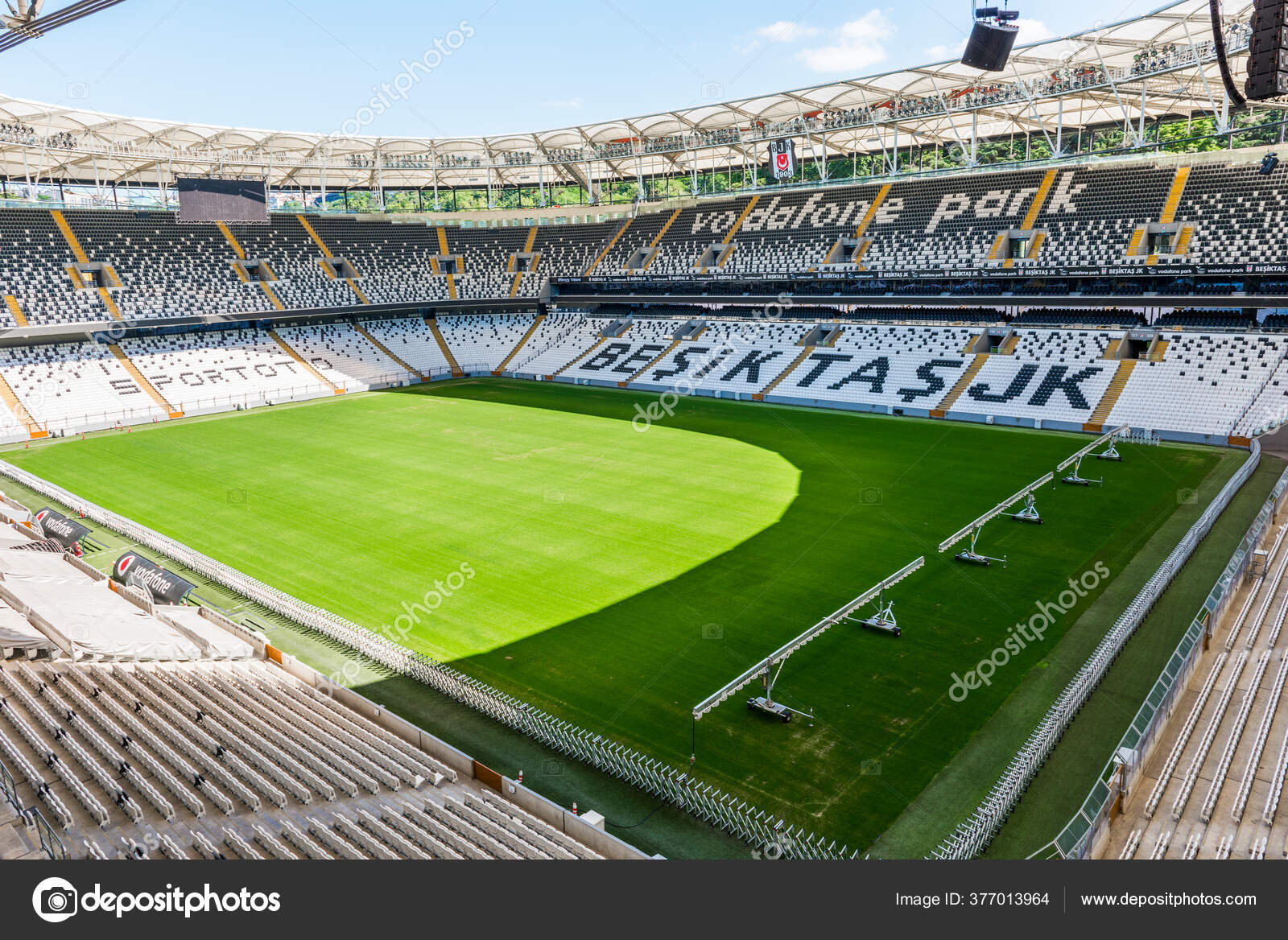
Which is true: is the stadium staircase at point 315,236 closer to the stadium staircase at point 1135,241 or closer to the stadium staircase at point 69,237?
the stadium staircase at point 69,237

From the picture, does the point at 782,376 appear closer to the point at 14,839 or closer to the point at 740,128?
the point at 740,128

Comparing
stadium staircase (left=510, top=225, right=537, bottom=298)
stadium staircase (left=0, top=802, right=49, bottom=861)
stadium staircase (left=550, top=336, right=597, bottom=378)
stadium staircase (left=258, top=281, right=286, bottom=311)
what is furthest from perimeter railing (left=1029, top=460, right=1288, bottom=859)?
stadium staircase (left=510, top=225, right=537, bottom=298)

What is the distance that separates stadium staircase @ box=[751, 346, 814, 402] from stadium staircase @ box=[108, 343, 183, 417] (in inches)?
1434

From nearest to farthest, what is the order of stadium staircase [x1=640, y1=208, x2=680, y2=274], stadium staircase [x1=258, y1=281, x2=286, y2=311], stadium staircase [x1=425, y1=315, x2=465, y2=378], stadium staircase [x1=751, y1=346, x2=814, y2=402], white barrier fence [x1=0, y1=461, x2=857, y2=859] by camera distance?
white barrier fence [x1=0, y1=461, x2=857, y2=859] < stadium staircase [x1=751, y1=346, x2=814, y2=402] < stadium staircase [x1=258, y1=281, x2=286, y2=311] < stadium staircase [x1=425, y1=315, x2=465, y2=378] < stadium staircase [x1=640, y1=208, x2=680, y2=274]

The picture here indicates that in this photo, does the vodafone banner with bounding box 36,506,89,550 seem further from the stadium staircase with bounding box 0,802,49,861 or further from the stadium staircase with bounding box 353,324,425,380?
the stadium staircase with bounding box 353,324,425,380

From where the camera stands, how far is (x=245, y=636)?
64.0 feet

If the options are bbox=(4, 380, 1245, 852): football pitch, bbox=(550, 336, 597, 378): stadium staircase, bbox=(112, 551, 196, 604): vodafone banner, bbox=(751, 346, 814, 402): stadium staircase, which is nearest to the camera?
bbox=(4, 380, 1245, 852): football pitch

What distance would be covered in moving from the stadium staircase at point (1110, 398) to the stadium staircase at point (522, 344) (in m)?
43.8

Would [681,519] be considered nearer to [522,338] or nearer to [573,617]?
[573,617]

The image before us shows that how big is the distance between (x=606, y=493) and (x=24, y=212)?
182 ft

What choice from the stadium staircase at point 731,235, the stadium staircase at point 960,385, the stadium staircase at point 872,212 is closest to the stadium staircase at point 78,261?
the stadium staircase at point 731,235

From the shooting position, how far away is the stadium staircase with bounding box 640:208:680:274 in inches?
2744

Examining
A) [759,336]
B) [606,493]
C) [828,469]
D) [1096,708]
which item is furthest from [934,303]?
[1096,708]

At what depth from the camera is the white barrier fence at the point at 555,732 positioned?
13.3m
